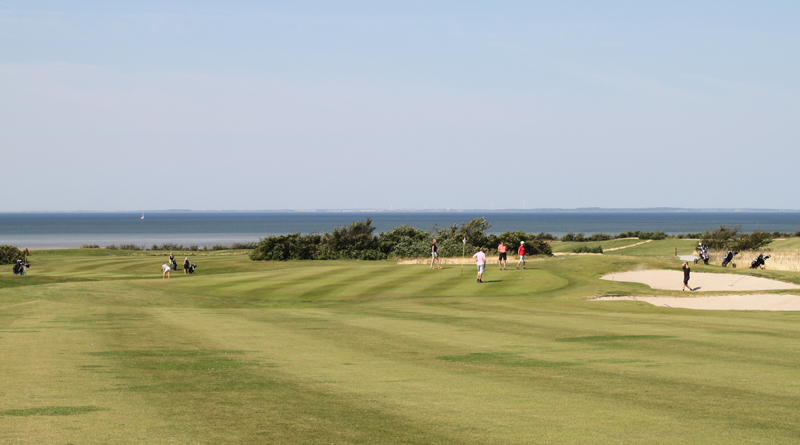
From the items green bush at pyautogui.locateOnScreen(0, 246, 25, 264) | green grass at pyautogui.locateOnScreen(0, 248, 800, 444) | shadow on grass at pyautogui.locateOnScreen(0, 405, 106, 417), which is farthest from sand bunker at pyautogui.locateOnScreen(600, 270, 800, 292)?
green bush at pyautogui.locateOnScreen(0, 246, 25, 264)

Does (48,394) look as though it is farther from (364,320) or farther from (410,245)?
(410,245)

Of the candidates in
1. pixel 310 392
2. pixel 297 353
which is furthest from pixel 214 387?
pixel 297 353

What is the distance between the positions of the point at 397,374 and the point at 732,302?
21.3 metres

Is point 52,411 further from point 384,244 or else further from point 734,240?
point 734,240

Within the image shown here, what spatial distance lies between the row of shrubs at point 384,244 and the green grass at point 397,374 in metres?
32.1

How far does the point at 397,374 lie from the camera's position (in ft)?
37.3

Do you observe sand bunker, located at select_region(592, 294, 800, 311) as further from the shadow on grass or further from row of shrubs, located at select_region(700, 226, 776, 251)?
row of shrubs, located at select_region(700, 226, 776, 251)

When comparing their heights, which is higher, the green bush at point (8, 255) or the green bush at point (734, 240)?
the green bush at point (734, 240)

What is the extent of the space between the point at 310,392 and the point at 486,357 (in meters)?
4.75

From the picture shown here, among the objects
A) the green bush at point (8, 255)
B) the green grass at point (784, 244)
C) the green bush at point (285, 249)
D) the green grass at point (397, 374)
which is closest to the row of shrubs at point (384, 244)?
the green bush at point (285, 249)

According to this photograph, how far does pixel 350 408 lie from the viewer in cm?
857

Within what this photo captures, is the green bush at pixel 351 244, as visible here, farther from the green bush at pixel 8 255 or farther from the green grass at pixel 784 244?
the green grass at pixel 784 244

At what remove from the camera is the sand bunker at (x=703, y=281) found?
31.2 m

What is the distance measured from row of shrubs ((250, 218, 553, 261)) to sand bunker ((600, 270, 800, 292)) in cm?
2180
